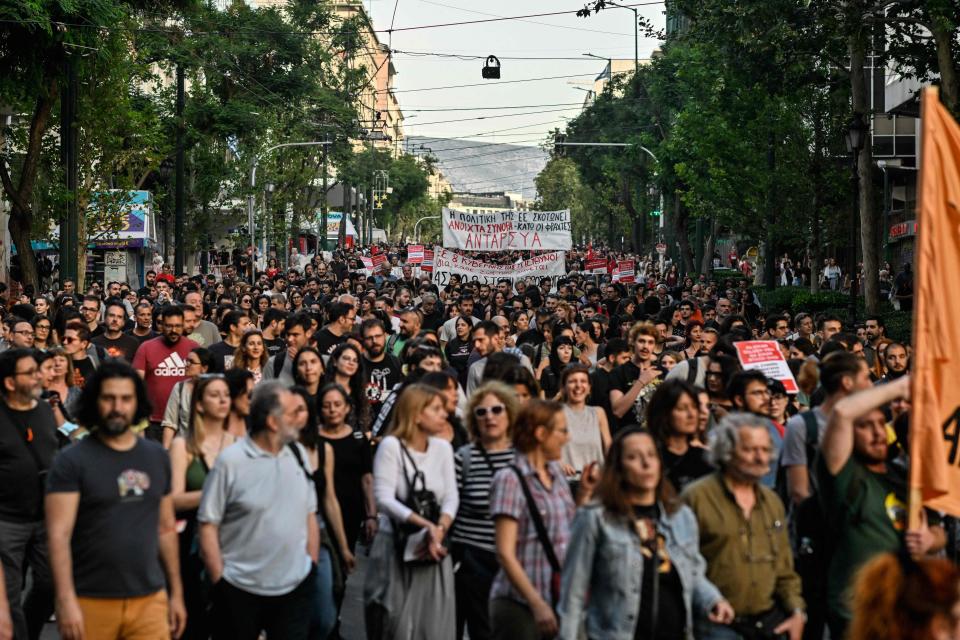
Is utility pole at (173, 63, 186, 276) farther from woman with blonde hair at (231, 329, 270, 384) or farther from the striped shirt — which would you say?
the striped shirt

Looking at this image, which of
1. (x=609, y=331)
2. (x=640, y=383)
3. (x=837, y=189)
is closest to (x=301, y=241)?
(x=837, y=189)

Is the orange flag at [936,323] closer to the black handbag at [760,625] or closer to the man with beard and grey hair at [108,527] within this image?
the black handbag at [760,625]

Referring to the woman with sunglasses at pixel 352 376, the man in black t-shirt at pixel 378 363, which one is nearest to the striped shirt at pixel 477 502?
the woman with sunglasses at pixel 352 376

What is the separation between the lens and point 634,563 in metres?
5.66

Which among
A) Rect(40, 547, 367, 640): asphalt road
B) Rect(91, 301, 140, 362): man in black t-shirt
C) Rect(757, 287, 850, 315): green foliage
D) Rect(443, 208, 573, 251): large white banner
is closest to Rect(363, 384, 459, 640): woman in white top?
Rect(40, 547, 367, 640): asphalt road

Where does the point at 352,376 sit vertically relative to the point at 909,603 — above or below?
above

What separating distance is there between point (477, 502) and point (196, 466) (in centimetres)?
139

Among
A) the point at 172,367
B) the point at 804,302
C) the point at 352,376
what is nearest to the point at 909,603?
the point at 352,376

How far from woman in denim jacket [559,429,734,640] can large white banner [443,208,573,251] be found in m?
26.0

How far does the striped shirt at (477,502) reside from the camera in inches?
281

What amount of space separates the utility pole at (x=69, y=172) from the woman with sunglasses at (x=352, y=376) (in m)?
16.5

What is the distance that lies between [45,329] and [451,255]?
1624cm

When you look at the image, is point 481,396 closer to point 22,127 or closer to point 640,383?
point 640,383

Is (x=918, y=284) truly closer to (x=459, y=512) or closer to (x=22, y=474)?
(x=459, y=512)
